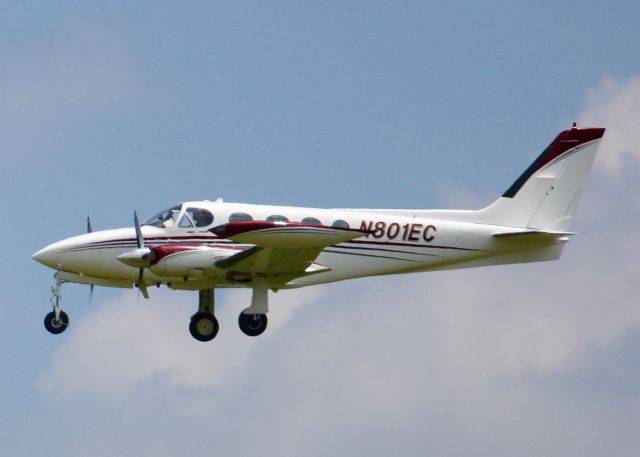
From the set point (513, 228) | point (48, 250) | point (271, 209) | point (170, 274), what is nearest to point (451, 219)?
Answer: point (513, 228)

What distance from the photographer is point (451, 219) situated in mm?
36656

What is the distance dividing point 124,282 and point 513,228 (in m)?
10.3

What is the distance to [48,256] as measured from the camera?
35.0m

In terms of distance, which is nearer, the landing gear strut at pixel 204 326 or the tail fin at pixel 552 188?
the landing gear strut at pixel 204 326

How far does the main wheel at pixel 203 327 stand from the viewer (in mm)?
35094

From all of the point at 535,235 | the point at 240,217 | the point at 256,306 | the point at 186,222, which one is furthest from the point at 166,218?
the point at 535,235

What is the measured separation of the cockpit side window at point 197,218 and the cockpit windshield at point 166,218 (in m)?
0.25

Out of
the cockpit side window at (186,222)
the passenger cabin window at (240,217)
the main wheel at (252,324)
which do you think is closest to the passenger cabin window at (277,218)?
the passenger cabin window at (240,217)

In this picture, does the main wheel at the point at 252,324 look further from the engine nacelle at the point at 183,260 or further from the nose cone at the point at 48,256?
the nose cone at the point at 48,256

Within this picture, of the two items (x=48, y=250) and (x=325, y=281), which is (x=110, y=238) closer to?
(x=48, y=250)

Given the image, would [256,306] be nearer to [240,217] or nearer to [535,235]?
[240,217]

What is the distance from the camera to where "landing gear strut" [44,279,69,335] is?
35.2 m

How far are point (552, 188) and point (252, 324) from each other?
8958 mm

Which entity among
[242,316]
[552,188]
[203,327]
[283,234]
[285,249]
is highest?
[552,188]
